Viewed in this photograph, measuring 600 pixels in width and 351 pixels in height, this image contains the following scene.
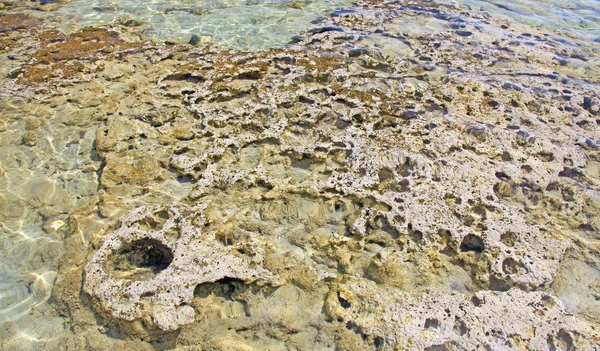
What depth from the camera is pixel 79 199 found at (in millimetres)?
3766

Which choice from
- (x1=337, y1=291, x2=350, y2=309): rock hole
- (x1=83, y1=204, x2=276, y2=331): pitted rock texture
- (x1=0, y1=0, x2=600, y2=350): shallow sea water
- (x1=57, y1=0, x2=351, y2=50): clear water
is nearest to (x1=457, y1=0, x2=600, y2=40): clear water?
(x1=0, y1=0, x2=600, y2=350): shallow sea water

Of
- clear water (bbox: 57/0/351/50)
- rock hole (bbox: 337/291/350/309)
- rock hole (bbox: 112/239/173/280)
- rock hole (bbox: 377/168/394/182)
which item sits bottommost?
rock hole (bbox: 337/291/350/309)

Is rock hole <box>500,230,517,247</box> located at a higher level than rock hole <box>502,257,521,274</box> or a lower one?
higher

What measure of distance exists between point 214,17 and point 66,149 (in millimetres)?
4291

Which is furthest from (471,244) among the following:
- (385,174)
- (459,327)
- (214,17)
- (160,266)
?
(214,17)

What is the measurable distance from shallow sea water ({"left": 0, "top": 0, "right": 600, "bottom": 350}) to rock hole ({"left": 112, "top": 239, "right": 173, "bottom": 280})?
0.39m

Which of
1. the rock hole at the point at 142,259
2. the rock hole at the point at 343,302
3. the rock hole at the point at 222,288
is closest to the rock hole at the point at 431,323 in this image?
the rock hole at the point at 343,302

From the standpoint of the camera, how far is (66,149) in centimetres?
433

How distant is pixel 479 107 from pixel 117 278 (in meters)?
4.40

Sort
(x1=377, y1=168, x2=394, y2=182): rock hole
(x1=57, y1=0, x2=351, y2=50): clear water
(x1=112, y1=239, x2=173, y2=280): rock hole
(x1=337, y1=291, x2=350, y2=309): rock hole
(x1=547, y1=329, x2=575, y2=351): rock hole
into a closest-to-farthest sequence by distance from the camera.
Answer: (x1=547, y1=329, x2=575, y2=351): rock hole → (x1=337, y1=291, x2=350, y2=309): rock hole → (x1=112, y1=239, x2=173, y2=280): rock hole → (x1=377, y1=168, x2=394, y2=182): rock hole → (x1=57, y1=0, x2=351, y2=50): clear water

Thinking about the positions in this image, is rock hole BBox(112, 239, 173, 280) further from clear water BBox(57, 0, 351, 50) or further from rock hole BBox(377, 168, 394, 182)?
clear water BBox(57, 0, 351, 50)

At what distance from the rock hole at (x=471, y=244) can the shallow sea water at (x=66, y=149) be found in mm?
282

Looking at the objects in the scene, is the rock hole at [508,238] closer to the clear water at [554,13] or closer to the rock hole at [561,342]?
the rock hole at [561,342]

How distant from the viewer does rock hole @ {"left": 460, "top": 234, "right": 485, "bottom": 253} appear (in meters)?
3.34
